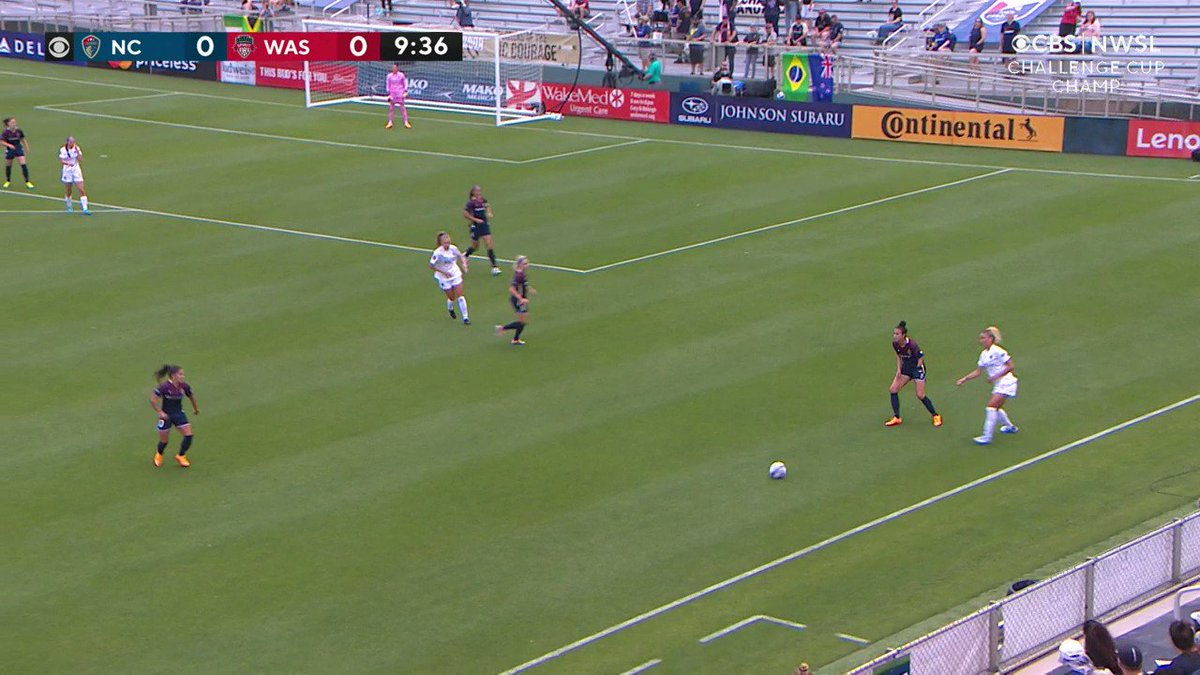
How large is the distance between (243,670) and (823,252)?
2245 centimetres

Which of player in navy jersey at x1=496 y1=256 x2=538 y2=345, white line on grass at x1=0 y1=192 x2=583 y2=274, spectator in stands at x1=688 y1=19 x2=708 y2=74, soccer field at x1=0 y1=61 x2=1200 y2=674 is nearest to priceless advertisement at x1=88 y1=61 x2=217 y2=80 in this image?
soccer field at x1=0 y1=61 x2=1200 y2=674

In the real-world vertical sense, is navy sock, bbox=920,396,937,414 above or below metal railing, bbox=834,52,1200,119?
below

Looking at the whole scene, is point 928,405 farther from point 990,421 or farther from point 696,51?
point 696,51

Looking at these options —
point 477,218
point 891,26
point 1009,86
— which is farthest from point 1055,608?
point 891,26

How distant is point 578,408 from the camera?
2775cm

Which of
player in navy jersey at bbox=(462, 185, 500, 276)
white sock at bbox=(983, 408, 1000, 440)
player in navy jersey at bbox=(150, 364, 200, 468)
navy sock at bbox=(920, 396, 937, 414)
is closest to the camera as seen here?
player in navy jersey at bbox=(150, 364, 200, 468)

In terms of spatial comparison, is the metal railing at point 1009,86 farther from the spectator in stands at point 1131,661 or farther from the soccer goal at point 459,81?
the spectator in stands at point 1131,661

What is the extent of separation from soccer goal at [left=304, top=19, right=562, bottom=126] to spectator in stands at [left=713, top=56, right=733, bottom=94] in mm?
5658

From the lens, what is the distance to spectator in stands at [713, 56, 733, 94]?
185 feet

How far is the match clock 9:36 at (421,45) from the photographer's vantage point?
5512 centimetres

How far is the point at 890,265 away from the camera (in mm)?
36812

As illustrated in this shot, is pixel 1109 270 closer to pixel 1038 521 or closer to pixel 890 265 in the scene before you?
pixel 890 265

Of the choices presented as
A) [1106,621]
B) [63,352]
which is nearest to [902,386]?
[1106,621]

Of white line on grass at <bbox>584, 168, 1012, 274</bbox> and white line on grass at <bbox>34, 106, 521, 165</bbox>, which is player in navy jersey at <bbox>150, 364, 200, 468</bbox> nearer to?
white line on grass at <bbox>584, 168, 1012, 274</bbox>
